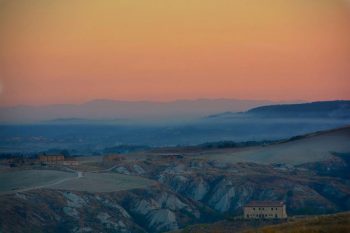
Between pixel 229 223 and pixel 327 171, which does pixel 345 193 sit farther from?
pixel 229 223

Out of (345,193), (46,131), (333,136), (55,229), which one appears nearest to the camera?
(55,229)

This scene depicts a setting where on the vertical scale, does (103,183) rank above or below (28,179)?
below

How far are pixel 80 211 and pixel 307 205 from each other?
1233cm

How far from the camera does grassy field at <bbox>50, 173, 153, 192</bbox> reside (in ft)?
170

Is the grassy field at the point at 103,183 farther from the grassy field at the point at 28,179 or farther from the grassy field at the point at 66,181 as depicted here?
the grassy field at the point at 28,179

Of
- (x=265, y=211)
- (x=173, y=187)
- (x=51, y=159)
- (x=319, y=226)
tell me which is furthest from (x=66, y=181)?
(x=319, y=226)

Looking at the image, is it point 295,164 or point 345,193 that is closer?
point 345,193

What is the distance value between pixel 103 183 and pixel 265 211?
1521cm

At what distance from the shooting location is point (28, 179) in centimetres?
5344

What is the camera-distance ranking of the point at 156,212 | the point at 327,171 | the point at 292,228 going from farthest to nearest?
the point at 327,171
the point at 156,212
the point at 292,228

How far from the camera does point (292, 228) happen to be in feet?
81.9

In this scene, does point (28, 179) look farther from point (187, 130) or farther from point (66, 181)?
point (187, 130)

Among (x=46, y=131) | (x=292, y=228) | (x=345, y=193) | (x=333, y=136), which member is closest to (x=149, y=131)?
(x=46, y=131)

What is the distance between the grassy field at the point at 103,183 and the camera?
170ft
